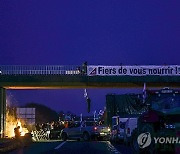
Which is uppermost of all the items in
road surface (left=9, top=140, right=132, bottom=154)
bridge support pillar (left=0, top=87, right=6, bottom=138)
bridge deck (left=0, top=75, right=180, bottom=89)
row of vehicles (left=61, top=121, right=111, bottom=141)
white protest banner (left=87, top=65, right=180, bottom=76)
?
white protest banner (left=87, top=65, right=180, bottom=76)

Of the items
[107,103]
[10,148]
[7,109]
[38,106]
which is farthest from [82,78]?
[38,106]

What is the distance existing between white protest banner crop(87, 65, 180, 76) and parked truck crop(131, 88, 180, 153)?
2850cm

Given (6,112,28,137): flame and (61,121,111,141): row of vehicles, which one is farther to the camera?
(6,112,28,137): flame

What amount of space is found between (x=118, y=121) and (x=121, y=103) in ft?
22.2

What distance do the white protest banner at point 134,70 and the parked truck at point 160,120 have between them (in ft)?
93.5

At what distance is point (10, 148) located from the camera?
28.3 m

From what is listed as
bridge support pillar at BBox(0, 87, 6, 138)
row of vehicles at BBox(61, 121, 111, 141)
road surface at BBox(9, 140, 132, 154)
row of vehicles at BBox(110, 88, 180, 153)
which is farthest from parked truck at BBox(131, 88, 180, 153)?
bridge support pillar at BBox(0, 87, 6, 138)

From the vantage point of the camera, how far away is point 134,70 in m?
48.8

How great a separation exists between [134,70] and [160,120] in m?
30.5

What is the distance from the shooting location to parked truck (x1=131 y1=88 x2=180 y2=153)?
57.2 ft

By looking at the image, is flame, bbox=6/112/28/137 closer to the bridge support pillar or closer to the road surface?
the bridge support pillar

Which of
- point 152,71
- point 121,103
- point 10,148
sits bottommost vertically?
point 10,148

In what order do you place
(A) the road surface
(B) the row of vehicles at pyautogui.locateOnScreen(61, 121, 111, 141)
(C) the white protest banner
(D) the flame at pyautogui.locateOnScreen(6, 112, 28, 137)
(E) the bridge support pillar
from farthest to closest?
1. (D) the flame at pyautogui.locateOnScreen(6, 112, 28, 137)
2. (C) the white protest banner
3. (E) the bridge support pillar
4. (B) the row of vehicles at pyautogui.locateOnScreen(61, 121, 111, 141)
5. (A) the road surface

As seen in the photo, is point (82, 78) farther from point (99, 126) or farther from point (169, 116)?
point (169, 116)
